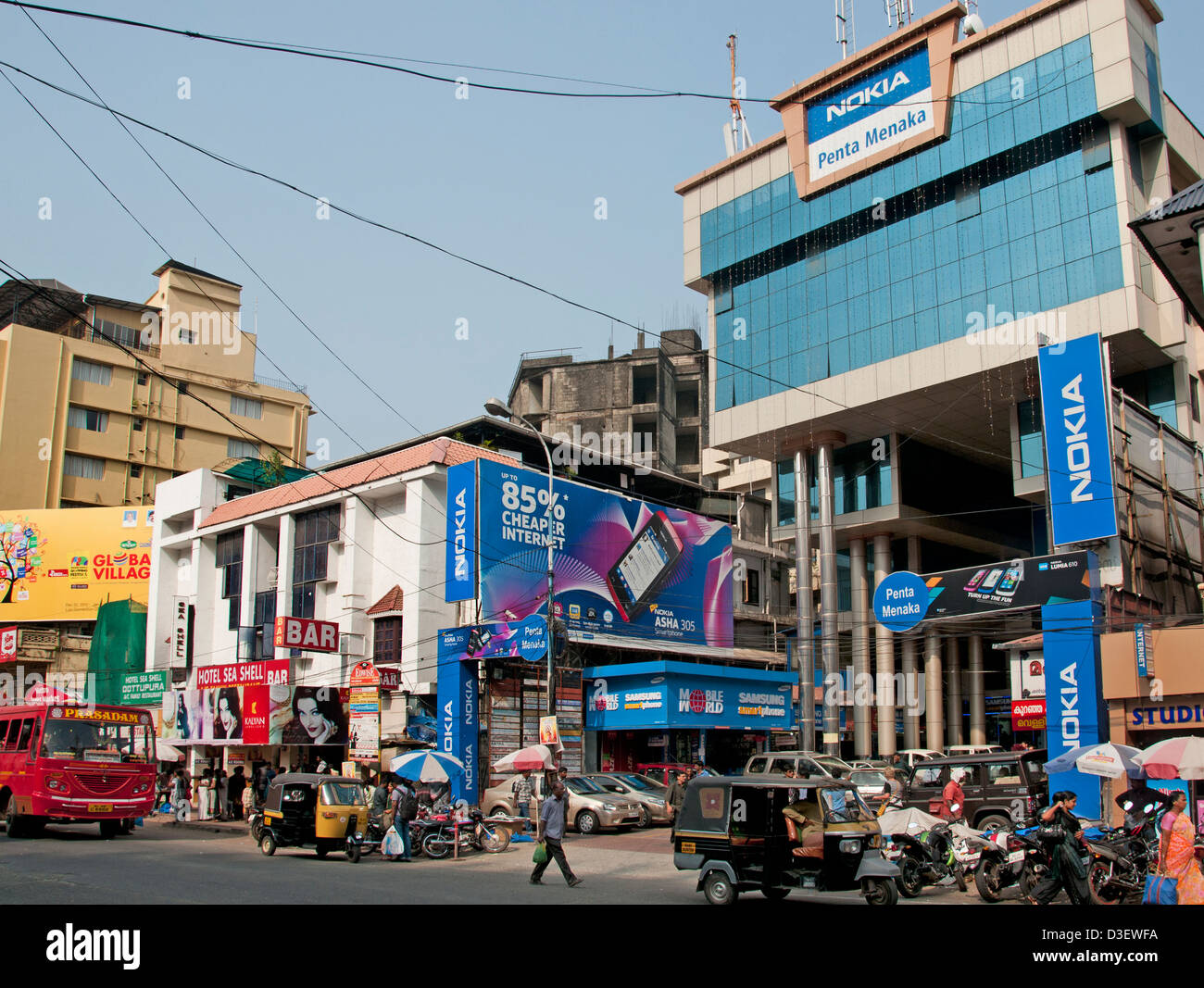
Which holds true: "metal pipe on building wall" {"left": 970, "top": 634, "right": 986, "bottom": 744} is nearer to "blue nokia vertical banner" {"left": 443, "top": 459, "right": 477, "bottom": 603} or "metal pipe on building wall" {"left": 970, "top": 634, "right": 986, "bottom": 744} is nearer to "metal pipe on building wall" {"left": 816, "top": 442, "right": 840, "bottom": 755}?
"metal pipe on building wall" {"left": 816, "top": 442, "right": 840, "bottom": 755}

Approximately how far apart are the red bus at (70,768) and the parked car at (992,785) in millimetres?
17175

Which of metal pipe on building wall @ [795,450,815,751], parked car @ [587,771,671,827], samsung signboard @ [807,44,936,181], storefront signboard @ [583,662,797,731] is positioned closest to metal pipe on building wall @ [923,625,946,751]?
metal pipe on building wall @ [795,450,815,751]

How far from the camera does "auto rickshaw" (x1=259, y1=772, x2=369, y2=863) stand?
1998 centimetres

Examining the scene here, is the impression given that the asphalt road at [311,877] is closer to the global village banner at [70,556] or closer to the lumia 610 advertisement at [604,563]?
the lumia 610 advertisement at [604,563]

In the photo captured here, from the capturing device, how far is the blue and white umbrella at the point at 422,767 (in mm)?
20656

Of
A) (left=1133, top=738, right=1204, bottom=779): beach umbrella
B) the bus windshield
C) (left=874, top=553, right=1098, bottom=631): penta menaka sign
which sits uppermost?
(left=874, top=553, right=1098, bottom=631): penta menaka sign

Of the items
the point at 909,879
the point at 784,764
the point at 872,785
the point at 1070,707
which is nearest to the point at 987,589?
the point at 1070,707

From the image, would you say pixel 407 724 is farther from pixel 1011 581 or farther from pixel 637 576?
pixel 1011 581

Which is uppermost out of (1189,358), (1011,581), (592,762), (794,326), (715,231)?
(715,231)

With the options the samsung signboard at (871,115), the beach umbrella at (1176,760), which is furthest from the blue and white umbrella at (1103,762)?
Answer: the samsung signboard at (871,115)

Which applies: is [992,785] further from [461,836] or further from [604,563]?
[604,563]

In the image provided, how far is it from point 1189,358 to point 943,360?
8831 mm

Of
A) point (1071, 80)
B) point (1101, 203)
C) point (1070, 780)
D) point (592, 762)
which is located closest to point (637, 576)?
point (592, 762)
